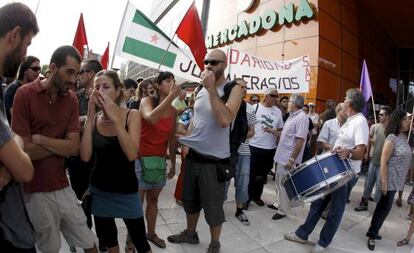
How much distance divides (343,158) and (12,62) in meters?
3.37

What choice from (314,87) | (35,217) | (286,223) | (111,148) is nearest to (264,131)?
(286,223)

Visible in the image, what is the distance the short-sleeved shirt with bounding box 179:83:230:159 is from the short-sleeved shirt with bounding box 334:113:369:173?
1.56m

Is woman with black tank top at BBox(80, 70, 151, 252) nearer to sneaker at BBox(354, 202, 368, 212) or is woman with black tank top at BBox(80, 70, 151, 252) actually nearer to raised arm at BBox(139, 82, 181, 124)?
raised arm at BBox(139, 82, 181, 124)

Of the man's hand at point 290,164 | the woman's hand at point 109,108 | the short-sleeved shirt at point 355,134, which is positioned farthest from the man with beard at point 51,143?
the man's hand at point 290,164

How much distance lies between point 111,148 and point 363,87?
6118 millimetres

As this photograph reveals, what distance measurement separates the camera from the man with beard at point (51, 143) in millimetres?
2330

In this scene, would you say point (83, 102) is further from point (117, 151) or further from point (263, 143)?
point (263, 143)

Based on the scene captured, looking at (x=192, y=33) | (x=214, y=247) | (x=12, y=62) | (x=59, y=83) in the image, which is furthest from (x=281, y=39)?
(x=12, y=62)

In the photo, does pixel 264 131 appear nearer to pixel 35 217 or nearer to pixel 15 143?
pixel 35 217

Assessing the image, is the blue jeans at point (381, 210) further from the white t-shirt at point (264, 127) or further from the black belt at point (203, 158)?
the black belt at point (203, 158)

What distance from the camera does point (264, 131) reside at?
5938 mm

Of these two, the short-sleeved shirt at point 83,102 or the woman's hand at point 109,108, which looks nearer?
the woman's hand at point 109,108

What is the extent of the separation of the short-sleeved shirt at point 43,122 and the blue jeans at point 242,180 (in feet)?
9.71

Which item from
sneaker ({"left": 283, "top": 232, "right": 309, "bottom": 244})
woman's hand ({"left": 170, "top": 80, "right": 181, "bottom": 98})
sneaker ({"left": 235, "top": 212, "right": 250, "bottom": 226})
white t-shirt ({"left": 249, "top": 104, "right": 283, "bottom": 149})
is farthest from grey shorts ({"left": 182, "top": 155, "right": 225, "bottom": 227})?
white t-shirt ({"left": 249, "top": 104, "right": 283, "bottom": 149})
